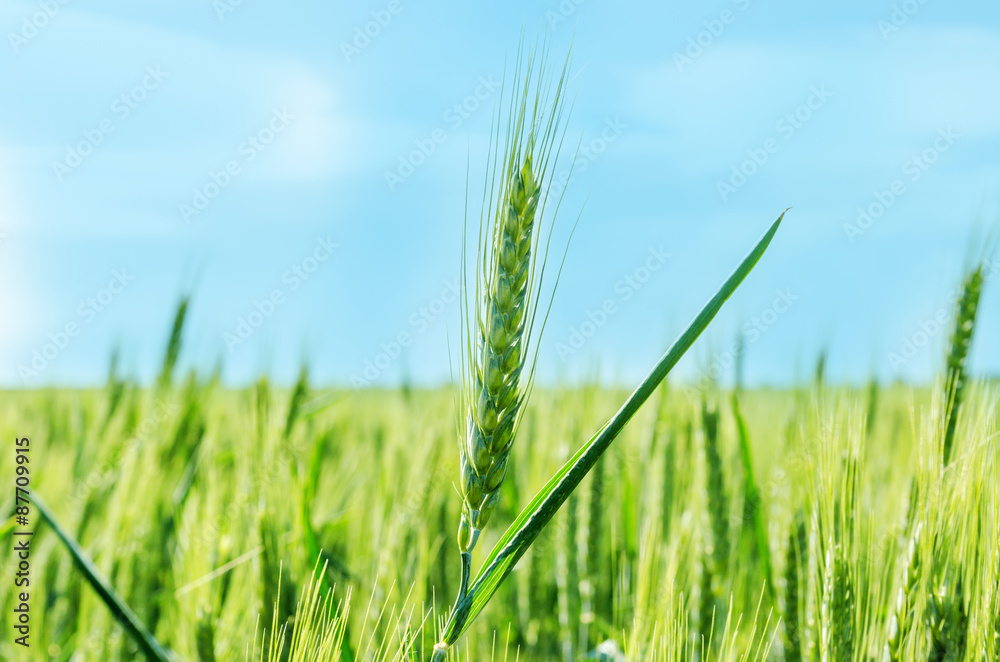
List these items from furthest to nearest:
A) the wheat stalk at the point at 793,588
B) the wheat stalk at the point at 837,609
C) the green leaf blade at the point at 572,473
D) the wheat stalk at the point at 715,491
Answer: the wheat stalk at the point at 715,491
the wheat stalk at the point at 793,588
the wheat stalk at the point at 837,609
the green leaf blade at the point at 572,473

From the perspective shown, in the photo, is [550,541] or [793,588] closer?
[793,588]

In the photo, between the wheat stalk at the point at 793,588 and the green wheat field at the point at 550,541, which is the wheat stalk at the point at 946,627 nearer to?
the green wheat field at the point at 550,541

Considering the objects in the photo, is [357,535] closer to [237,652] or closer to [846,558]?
[237,652]

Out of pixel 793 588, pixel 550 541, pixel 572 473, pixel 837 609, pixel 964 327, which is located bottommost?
pixel 550 541

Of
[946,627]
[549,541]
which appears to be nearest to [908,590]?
[946,627]

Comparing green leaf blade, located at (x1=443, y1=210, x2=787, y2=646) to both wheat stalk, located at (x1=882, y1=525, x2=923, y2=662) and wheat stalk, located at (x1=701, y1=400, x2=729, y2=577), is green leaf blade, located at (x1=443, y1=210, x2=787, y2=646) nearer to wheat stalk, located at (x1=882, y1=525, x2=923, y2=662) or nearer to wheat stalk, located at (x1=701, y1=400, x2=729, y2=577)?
wheat stalk, located at (x1=882, y1=525, x2=923, y2=662)

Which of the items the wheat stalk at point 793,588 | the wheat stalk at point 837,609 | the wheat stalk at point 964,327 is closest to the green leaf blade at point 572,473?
the wheat stalk at point 837,609

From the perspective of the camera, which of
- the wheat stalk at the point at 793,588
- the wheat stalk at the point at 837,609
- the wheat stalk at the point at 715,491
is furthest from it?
the wheat stalk at the point at 715,491

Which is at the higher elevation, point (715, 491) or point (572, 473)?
point (572, 473)

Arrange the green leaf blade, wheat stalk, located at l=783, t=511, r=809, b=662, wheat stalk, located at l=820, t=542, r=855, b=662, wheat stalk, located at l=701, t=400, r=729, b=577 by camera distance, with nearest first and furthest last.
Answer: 1. the green leaf blade
2. wheat stalk, located at l=820, t=542, r=855, b=662
3. wheat stalk, located at l=783, t=511, r=809, b=662
4. wheat stalk, located at l=701, t=400, r=729, b=577

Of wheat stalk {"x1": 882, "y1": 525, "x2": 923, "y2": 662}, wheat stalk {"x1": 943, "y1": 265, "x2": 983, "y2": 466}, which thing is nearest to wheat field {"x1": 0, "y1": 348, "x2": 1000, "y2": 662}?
wheat stalk {"x1": 882, "y1": 525, "x2": 923, "y2": 662}

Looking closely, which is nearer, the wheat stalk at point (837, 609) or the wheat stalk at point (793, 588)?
the wheat stalk at point (837, 609)

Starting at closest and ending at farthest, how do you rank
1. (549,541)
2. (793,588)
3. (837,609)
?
Answer: (837,609) → (793,588) → (549,541)

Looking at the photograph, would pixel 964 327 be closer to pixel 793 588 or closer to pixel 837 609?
pixel 793 588
